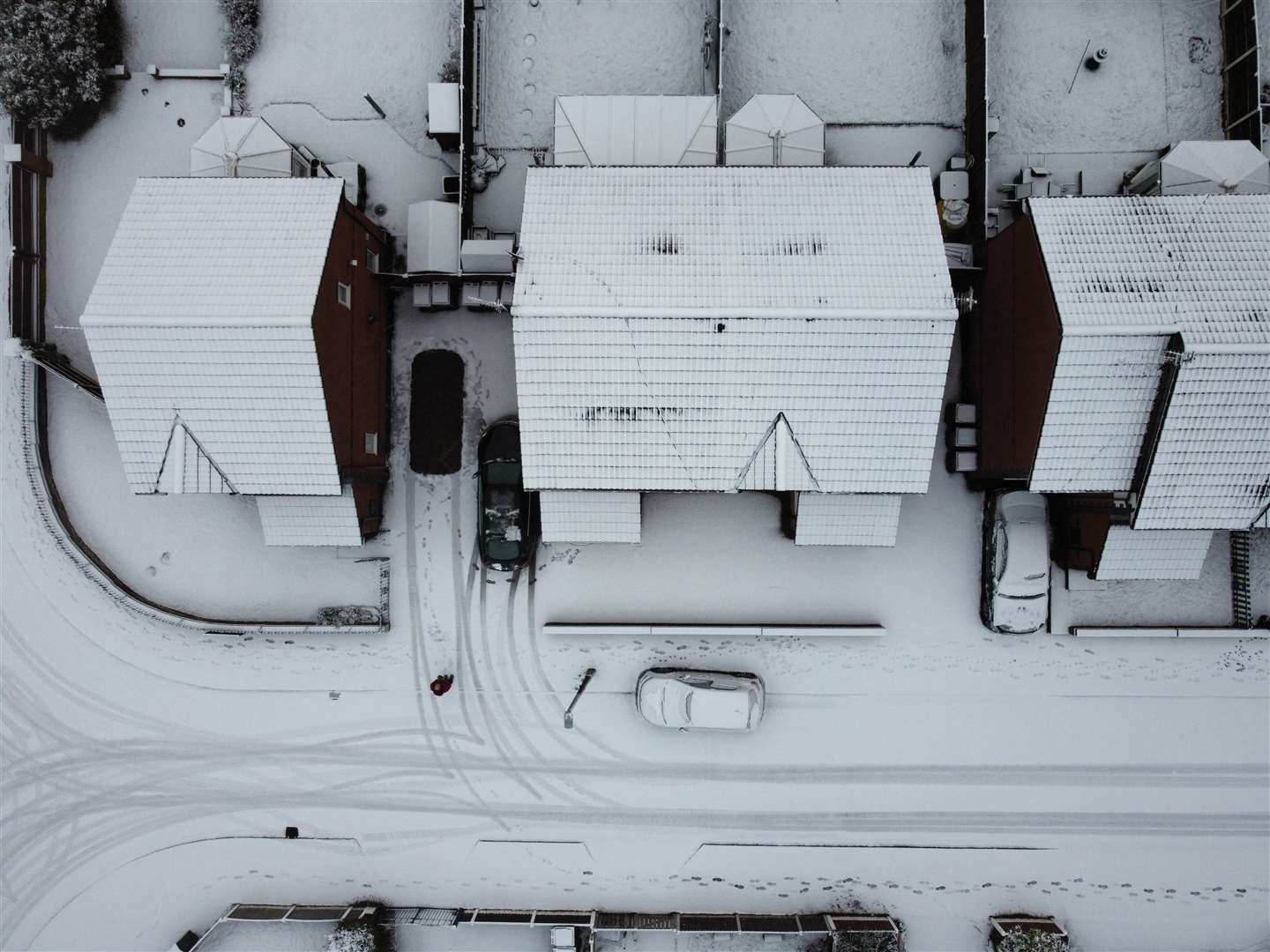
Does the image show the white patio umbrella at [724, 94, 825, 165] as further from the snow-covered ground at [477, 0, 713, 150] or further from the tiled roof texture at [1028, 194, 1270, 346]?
the tiled roof texture at [1028, 194, 1270, 346]

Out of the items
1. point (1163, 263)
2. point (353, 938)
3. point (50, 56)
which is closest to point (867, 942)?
point (353, 938)

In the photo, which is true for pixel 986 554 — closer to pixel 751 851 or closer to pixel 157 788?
pixel 751 851

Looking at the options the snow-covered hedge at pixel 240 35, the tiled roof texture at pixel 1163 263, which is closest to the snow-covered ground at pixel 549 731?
the snow-covered hedge at pixel 240 35

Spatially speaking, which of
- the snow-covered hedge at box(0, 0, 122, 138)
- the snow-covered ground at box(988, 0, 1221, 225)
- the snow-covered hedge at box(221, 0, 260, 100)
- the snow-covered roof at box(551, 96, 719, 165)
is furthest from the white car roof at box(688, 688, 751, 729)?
the snow-covered hedge at box(0, 0, 122, 138)

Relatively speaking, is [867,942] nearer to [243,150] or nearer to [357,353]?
[357,353]

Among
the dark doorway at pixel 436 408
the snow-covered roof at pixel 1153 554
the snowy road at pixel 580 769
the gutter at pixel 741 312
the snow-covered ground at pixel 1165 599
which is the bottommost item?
the snowy road at pixel 580 769

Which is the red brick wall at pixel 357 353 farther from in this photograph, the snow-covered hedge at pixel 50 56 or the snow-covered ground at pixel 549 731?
the snow-covered hedge at pixel 50 56

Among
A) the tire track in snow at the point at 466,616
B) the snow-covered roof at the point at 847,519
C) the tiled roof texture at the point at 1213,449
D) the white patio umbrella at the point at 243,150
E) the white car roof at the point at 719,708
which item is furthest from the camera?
the tire track in snow at the point at 466,616
